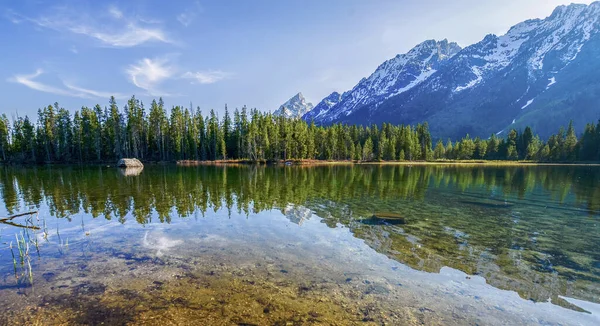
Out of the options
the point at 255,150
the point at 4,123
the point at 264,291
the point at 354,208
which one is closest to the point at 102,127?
the point at 4,123

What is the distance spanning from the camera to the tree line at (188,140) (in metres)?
106

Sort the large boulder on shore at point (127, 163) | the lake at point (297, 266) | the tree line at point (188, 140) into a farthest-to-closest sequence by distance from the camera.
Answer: the tree line at point (188, 140) < the large boulder on shore at point (127, 163) < the lake at point (297, 266)

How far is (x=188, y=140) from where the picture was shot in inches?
4577

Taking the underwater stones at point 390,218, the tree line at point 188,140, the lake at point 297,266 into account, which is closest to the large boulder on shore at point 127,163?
the tree line at point 188,140

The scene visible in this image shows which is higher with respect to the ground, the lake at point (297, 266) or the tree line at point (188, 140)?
the tree line at point (188, 140)

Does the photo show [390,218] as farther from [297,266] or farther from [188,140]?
[188,140]

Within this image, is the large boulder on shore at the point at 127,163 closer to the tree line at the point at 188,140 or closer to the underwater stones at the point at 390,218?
the tree line at the point at 188,140

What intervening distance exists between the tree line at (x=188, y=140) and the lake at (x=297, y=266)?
92.3 meters

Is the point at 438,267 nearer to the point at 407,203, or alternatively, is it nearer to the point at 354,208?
the point at 354,208

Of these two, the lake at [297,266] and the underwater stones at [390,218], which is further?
the underwater stones at [390,218]

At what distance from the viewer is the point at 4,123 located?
104 m

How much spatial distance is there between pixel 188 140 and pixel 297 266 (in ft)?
379

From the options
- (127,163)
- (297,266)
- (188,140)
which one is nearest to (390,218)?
(297,266)

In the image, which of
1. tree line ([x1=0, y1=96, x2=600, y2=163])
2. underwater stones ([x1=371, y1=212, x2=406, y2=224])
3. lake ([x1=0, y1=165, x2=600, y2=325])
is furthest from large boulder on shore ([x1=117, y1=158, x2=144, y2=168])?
underwater stones ([x1=371, y1=212, x2=406, y2=224])
